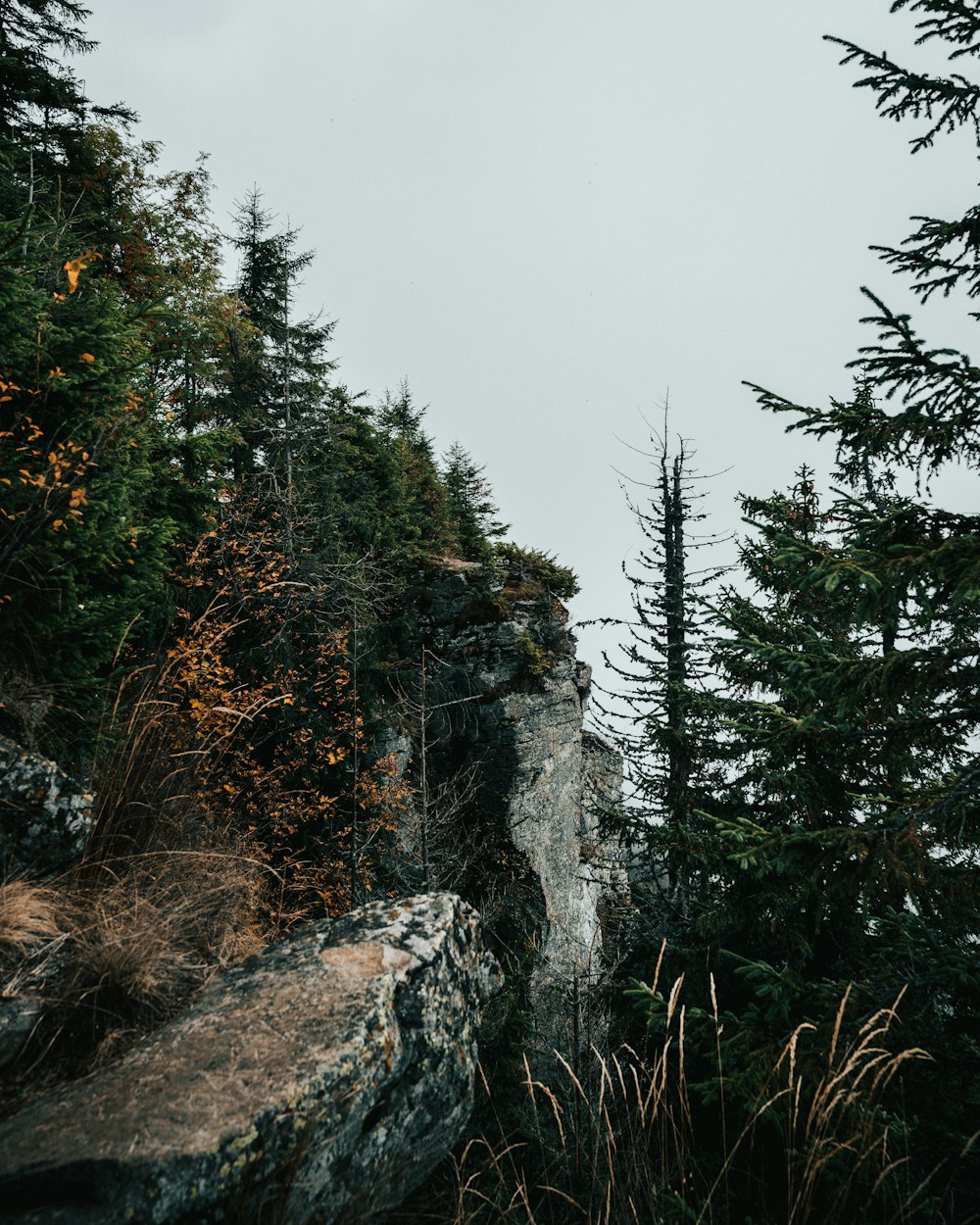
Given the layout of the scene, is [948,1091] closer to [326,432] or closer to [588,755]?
[326,432]

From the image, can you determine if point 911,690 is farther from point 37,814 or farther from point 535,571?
point 535,571

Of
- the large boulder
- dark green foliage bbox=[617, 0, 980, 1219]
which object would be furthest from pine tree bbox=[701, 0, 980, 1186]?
the large boulder

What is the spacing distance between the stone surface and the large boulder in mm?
1229

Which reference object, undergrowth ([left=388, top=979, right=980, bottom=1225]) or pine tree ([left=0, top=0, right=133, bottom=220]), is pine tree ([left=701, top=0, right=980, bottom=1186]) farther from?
pine tree ([left=0, top=0, right=133, bottom=220])

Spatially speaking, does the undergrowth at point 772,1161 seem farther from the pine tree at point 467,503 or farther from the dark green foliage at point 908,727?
the pine tree at point 467,503

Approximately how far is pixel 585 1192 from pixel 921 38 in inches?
276

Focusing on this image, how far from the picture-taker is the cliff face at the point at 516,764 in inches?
558

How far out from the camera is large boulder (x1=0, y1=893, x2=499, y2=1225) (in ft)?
7.07

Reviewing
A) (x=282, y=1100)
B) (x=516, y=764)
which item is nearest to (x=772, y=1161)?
(x=282, y=1100)

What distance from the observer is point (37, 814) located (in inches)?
134

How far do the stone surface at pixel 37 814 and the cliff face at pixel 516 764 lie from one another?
10.5 meters

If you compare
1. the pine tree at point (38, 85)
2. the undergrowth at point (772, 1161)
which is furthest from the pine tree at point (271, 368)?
the undergrowth at point (772, 1161)

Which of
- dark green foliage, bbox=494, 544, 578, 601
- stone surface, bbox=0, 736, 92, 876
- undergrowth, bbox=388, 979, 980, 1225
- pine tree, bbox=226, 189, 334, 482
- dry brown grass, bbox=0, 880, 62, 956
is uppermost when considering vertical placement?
pine tree, bbox=226, 189, 334, 482

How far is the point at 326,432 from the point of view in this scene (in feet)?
43.9
